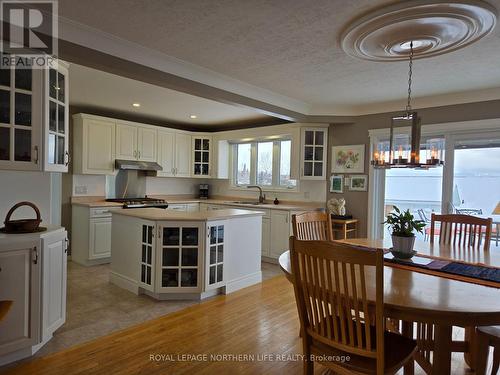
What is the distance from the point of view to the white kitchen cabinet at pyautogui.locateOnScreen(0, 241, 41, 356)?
2121 mm

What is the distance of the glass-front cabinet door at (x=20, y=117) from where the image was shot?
7.32ft

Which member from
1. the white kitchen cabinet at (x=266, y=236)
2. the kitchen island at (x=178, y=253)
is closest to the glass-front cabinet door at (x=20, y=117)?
the kitchen island at (x=178, y=253)

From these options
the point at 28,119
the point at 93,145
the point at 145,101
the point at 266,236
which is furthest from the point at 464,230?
the point at 93,145

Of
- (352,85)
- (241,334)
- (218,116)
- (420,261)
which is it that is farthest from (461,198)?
(218,116)

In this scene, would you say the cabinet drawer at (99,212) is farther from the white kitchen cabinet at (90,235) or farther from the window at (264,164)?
the window at (264,164)

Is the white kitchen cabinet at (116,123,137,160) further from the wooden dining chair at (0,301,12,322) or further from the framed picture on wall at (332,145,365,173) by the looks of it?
the wooden dining chair at (0,301,12,322)

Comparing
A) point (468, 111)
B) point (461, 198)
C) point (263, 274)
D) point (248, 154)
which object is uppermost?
point (468, 111)

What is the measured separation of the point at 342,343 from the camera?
1.52 meters

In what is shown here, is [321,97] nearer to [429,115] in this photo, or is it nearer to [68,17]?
[429,115]

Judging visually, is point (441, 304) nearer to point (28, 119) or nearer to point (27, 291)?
point (27, 291)

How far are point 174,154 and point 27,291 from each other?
4.15m

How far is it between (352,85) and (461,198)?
2087 mm

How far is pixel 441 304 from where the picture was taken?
141 centimetres

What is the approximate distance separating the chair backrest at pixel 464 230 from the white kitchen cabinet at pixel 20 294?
3323 millimetres
